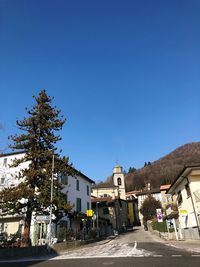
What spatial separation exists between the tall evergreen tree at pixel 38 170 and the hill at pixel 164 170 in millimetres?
74805

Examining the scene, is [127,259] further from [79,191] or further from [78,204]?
[79,191]

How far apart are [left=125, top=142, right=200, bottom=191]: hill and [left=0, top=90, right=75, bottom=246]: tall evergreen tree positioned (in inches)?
2945

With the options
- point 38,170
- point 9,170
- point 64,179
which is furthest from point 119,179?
point 38,170

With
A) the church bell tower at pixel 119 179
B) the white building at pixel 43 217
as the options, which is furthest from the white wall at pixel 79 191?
the church bell tower at pixel 119 179

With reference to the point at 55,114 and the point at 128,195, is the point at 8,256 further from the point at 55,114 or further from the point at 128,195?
the point at 128,195

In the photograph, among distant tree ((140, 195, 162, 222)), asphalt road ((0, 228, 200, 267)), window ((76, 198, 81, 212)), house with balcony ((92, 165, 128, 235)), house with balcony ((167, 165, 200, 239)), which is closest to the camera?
asphalt road ((0, 228, 200, 267))

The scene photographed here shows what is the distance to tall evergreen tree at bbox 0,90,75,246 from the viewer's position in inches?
939

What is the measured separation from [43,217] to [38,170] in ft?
16.9

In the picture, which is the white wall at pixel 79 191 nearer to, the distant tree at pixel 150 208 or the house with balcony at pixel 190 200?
the house with balcony at pixel 190 200

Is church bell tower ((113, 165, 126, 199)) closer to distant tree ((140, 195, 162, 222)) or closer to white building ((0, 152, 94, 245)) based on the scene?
distant tree ((140, 195, 162, 222))

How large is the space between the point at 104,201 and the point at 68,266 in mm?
53648

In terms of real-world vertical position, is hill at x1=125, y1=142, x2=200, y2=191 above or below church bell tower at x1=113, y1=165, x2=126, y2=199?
above

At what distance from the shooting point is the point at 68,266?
11367 mm

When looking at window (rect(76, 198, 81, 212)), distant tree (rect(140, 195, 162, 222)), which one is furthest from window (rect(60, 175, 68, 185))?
distant tree (rect(140, 195, 162, 222))
